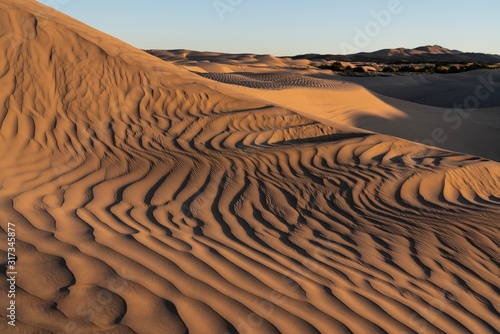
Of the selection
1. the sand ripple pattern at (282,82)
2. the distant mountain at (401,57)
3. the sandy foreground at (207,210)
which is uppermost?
the distant mountain at (401,57)

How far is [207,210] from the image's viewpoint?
4.79 meters

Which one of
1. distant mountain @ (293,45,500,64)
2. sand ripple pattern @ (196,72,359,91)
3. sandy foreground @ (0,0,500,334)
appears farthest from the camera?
distant mountain @ (293,45,500,64)

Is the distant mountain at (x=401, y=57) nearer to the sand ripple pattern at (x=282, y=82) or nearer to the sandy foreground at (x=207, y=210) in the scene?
the sand ripple pattern at (x=282, y=82)

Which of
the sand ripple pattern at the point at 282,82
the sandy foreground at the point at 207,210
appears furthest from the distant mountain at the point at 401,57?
the sandy foreground at the point at 207,210

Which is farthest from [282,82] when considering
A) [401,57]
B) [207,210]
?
[401,57]

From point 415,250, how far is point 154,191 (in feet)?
8.49

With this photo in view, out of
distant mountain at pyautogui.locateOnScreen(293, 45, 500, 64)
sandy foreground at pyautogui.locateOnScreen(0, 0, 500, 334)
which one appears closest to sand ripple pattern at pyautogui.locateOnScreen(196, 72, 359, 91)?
sandy foreground at pyautogui.locateOnScreen(0, 0, 500, 334)

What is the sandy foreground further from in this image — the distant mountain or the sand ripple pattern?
the distant mountain

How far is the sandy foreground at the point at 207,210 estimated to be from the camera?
2867 mm

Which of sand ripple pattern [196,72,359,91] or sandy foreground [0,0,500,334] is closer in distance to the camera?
sandy foreground [0,0,500,334]

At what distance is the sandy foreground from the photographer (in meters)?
2.87

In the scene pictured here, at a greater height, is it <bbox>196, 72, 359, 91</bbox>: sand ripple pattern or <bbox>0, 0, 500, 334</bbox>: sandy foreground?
<bbox>196, 72, 359, 91</bbox>: sand ripple pattern

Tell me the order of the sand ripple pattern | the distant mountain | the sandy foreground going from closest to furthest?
the sandy foreground < the sand ripple pattern < the distant mountain

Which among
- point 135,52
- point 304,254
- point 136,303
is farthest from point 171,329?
point 135,52
